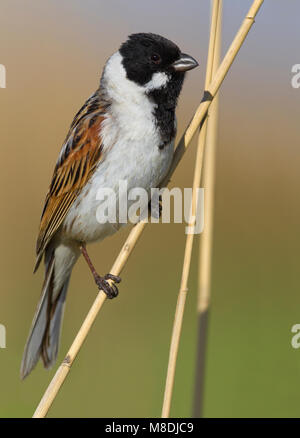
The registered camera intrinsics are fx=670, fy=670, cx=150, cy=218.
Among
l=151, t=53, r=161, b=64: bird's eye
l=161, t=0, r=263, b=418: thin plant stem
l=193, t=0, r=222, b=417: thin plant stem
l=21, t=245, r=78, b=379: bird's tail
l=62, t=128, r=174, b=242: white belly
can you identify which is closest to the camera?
l=161, t=0, r=263, b=418: thin plant stem

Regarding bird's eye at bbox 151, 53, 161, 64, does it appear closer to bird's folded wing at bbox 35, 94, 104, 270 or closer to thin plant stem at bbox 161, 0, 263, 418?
bird's folded wing at bbox 35, 94, 104, 270

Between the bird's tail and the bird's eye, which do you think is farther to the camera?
the bird's tail

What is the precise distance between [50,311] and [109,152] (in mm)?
874

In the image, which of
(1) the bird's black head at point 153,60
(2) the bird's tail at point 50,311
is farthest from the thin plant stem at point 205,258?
(2) the bird's tail at point 50,311

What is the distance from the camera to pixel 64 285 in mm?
3346

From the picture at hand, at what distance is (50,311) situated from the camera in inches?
→ 128

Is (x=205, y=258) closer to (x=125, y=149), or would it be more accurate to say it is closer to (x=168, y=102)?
(x=125, y=149)

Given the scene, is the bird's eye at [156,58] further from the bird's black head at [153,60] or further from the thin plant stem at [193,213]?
the thin plant stem at [193,213]

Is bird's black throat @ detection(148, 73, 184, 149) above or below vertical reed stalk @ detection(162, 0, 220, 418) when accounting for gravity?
above

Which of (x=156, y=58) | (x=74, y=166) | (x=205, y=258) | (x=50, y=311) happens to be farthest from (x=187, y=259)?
(x=50, y=311)

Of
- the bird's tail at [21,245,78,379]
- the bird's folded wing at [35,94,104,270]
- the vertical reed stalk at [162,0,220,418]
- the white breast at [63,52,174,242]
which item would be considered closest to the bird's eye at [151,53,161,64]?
the white breast at [63,52,174,242]

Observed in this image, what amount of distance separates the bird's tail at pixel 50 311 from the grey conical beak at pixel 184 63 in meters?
1.05

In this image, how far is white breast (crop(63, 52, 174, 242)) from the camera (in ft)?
9.16

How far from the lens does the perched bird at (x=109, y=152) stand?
2.82 m
